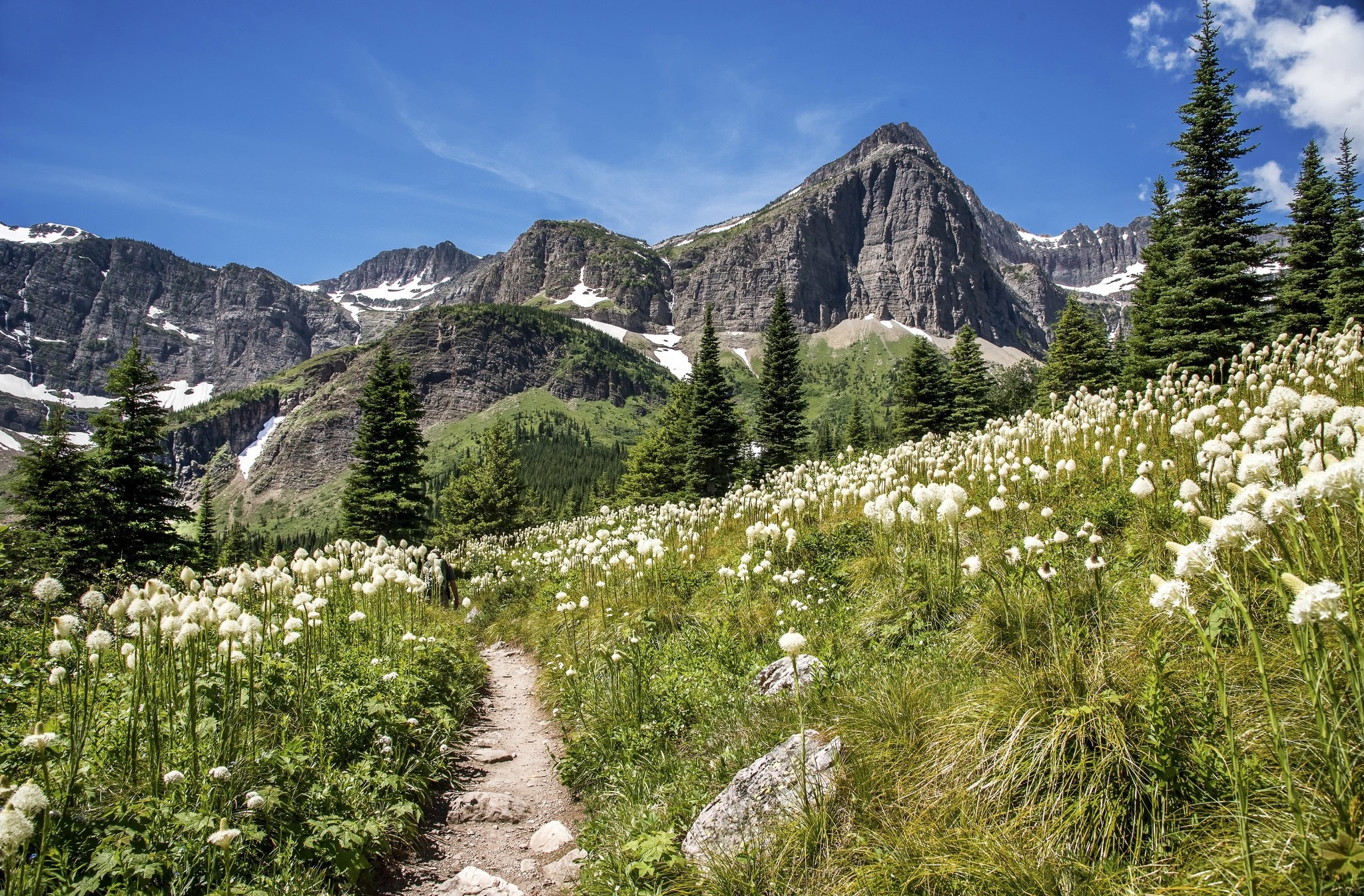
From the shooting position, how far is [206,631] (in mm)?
5320

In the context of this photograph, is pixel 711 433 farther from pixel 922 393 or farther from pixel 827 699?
pixel 827 699

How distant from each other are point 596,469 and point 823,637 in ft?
447

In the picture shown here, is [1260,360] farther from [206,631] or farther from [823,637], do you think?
[206,631]

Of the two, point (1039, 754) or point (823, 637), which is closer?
point (1039, 754)

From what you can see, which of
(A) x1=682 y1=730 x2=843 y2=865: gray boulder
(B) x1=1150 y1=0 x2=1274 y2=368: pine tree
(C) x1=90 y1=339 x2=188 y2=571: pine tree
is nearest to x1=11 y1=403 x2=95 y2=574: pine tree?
(C) x1=90 y1=339 x2=188 y2=571: pine tree

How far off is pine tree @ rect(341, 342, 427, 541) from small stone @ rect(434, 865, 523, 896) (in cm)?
2207

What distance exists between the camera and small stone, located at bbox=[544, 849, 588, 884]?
14.2ft

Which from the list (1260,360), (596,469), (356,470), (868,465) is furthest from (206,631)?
(596,469)

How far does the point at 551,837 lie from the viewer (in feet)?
16.3

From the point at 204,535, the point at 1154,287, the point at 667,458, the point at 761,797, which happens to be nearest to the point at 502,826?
the point at 761,797

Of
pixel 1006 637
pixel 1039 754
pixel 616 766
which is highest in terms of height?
pixel 1006 637

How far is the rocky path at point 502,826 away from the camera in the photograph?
14.1ft

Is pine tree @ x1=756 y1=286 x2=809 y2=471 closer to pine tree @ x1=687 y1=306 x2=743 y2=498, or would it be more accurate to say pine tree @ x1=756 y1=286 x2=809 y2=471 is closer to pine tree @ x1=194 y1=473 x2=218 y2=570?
pine tree @ x1=687 y1=306 x2=743 y2=498

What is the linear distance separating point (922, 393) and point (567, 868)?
38074mm
